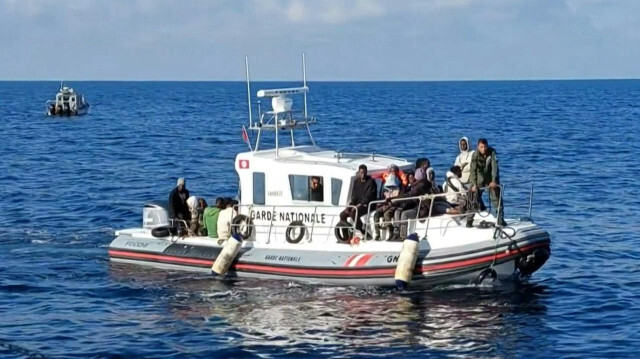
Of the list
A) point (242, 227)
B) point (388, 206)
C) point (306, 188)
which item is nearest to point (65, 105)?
point (242, 227)

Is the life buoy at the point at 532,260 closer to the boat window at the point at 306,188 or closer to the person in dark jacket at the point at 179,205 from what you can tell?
the boat window at the point at 306,188

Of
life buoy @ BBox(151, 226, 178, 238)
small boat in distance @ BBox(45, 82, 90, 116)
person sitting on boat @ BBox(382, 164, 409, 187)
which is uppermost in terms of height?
small boat in distance @ BBox(45, 82, 90, 116)

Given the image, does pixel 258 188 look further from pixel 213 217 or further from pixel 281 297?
pixel 281 297

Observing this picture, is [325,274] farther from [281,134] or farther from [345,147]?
[281,134]

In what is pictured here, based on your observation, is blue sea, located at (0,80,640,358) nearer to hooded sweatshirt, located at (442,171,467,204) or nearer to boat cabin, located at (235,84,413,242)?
boat cabin, located at (235,84,413,242)

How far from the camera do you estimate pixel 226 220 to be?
25.5 m

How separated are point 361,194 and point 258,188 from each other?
295cm

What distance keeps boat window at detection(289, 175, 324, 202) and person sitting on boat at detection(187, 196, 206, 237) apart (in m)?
2.81

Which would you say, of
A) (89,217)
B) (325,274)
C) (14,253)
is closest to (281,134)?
(89,217)

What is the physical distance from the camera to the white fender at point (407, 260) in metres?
22.4

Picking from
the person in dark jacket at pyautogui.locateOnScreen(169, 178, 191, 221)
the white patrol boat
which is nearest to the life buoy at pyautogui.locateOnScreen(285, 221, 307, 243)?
the white patrol boat

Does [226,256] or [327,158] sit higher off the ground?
[327,158]

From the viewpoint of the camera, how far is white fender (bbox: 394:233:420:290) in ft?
73.4

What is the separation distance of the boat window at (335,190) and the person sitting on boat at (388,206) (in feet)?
3.29
